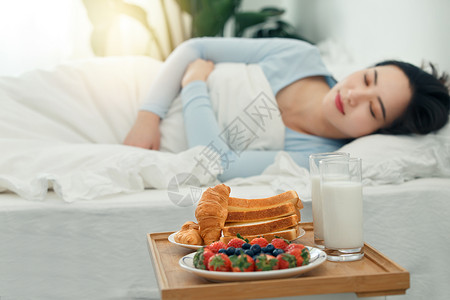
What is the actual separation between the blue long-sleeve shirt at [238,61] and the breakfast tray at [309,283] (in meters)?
0.72

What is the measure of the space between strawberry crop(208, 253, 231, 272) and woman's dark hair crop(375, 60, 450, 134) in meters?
0.99

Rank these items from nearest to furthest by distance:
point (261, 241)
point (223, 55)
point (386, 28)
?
point (261, 241), point (223, 55), point (386, 28)

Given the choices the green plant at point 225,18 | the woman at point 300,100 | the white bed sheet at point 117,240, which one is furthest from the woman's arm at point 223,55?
the green plant at point 225,18

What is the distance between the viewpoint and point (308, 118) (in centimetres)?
164

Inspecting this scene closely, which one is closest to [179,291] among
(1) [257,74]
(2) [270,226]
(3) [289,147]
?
(2) [270,226]

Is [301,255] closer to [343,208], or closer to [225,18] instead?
[343,208]

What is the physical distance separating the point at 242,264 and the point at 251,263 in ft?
0.04

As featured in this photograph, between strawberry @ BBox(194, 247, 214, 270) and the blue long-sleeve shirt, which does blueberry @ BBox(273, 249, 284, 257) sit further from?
the blue long-sleeve shirt

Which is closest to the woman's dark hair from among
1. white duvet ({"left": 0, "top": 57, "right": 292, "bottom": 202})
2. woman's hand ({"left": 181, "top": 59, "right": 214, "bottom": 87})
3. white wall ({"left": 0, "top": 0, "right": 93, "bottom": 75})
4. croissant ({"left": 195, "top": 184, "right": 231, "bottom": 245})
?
white duvet ({"left": 0, "top": 57, "right": 292, "bottom": 202})

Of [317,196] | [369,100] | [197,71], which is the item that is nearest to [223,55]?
[197,71]

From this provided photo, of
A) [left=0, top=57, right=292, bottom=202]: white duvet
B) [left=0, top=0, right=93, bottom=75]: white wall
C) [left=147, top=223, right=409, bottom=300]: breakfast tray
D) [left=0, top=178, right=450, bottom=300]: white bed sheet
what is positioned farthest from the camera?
[left=0, top=0, right=93, bottom=75]: white wall

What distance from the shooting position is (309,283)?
62 cm

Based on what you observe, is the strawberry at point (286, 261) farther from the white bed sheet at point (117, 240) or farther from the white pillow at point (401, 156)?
the white pillow at point (401, 156)

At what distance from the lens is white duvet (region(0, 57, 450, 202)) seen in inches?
45.8
